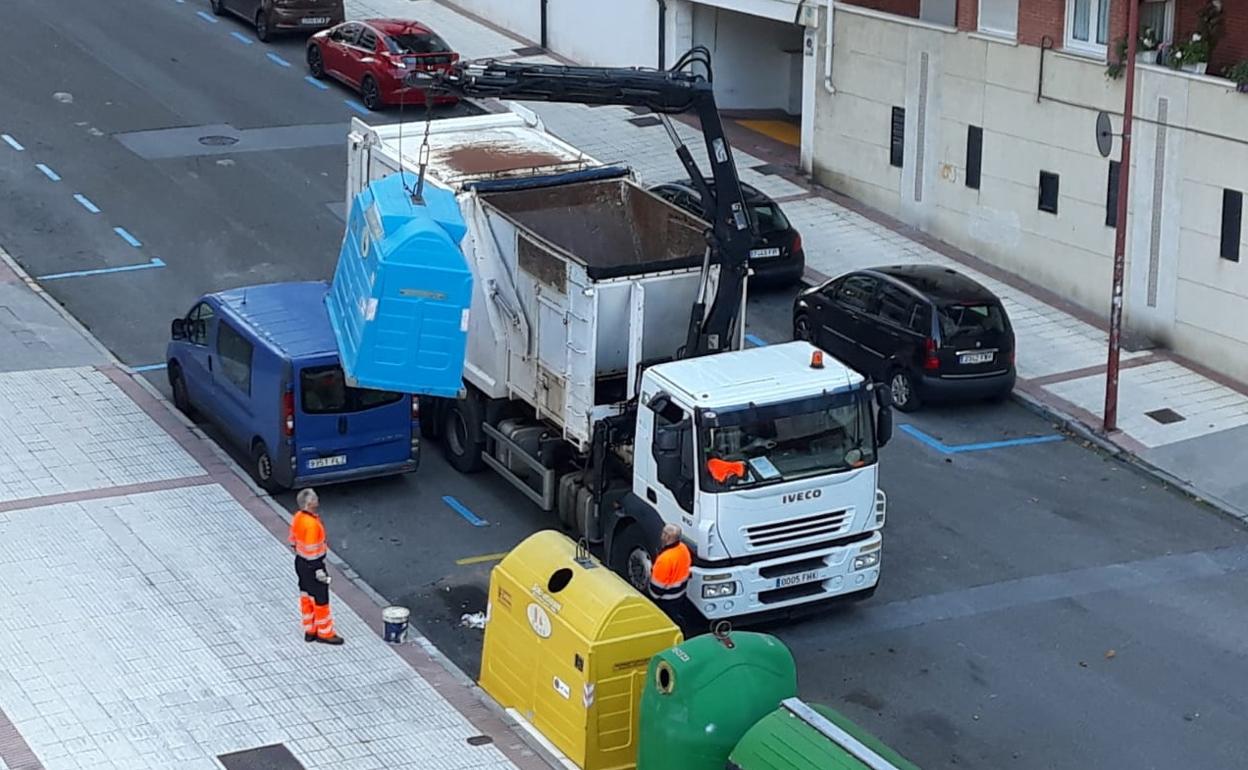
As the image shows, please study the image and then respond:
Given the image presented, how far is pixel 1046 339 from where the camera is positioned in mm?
Answer: 25609

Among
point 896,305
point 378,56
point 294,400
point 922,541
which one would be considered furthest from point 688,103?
point 378,56

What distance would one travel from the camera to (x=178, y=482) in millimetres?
20047

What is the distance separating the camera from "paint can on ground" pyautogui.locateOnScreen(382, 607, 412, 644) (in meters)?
16.7

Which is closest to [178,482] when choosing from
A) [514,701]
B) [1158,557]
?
[514,701]

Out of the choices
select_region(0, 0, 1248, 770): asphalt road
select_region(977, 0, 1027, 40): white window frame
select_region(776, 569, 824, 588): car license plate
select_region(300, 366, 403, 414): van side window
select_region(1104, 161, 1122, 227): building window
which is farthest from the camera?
select_region(977, 0, 1027, 40): white window frame

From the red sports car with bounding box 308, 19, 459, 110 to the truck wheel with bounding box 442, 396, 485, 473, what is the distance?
13271 mm

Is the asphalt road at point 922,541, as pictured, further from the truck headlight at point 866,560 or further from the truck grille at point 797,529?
the truck grille at point 797,529

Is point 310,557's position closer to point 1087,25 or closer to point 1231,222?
point 1231,222

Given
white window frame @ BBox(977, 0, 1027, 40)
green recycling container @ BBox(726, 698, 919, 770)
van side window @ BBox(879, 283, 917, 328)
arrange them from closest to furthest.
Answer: green recycling container @ BBox(726, 698, 919, 770)
van side window @ BBox(879, 283, 917, 328)
white window frame @ BBox(977, 0, 1027, 40)

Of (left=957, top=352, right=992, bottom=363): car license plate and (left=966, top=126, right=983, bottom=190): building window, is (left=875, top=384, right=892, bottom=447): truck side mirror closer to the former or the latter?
(left=957, top=352, right=992, bottom=363): car license plate

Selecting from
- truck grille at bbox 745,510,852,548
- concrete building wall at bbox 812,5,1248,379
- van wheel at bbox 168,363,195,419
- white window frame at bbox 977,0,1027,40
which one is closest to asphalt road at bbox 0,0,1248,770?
truck grille at bbox 745,510,852,548

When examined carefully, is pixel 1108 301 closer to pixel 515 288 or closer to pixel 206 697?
pixel 515 288

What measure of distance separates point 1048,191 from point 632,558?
39.6ft

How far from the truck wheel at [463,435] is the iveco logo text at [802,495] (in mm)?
4760
